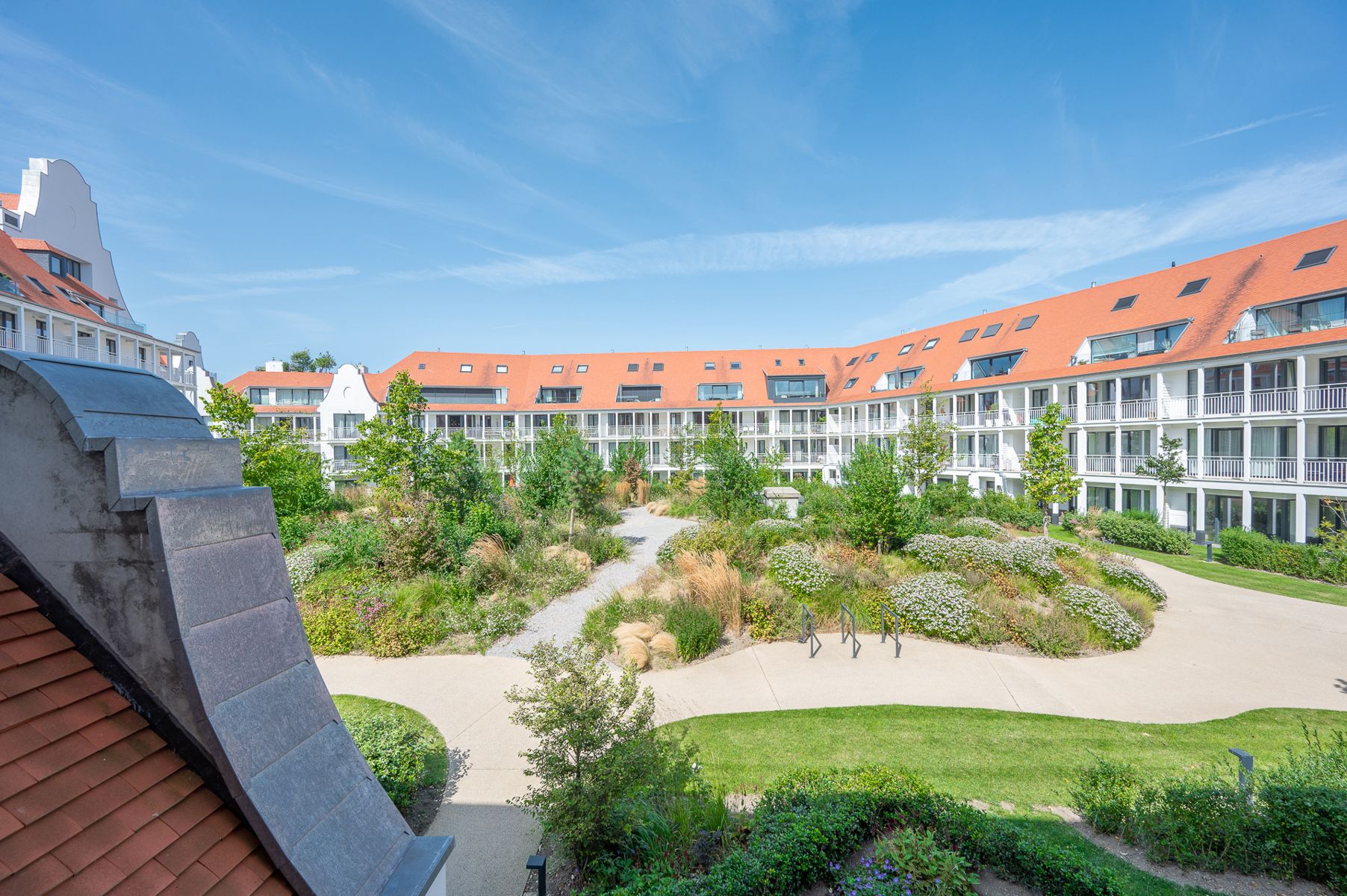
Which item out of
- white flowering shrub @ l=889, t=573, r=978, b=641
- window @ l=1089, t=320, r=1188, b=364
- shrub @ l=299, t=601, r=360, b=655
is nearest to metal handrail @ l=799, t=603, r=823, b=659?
white flowering shrub @ l=889, t=573, r=978, b=641

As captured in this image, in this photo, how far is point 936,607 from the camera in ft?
39.1

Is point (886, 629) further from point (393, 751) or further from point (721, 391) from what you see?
point (721, 391)

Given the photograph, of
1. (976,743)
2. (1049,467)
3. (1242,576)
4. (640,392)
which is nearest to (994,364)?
(1049,467)

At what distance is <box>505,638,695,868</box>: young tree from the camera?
530 centimetres

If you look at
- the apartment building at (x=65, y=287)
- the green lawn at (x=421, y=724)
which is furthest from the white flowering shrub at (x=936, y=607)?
the apartment building at (x=65, y=287)

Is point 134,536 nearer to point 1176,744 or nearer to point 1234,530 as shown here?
point 1176,744

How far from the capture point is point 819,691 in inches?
369

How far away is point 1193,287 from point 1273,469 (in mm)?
10059

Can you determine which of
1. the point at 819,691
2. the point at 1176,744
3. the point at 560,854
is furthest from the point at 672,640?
the point at 1176,744

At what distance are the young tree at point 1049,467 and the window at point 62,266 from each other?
159 feet

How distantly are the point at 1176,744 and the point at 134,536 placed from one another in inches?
440

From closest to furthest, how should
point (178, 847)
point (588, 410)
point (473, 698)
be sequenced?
point (178, 847)
point (473, 698)
point (588, 410)

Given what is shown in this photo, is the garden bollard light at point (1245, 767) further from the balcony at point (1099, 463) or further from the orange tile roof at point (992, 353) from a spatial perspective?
the balcony at point (1099, 463)

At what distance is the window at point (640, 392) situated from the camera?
141 feet
